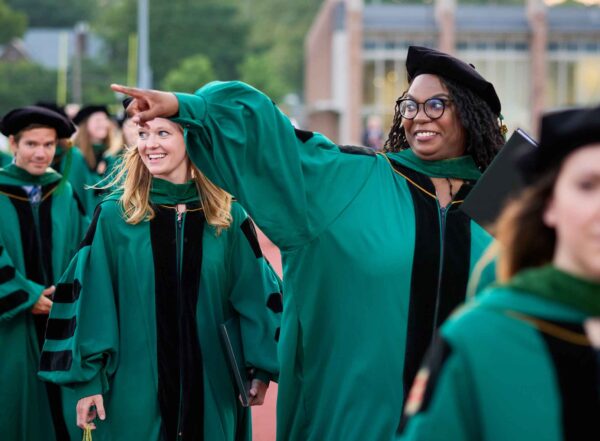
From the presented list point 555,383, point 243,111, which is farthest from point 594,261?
point 243,111

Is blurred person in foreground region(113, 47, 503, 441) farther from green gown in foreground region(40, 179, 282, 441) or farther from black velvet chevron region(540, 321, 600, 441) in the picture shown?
black velvet chevron region(540, 321, 600, 441)

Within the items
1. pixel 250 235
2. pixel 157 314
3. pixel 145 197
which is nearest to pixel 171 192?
pixel 145 197

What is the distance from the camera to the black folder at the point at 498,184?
158 inches

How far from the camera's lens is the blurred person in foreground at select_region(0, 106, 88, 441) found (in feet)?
22.6

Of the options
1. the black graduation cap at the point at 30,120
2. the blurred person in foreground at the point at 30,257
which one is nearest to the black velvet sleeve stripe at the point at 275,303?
the blurred person in foreground at the point at 30,257

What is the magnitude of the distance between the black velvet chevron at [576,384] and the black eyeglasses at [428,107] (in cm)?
228

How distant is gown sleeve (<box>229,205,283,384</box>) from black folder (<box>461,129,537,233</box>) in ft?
5.86

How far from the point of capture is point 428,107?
461 centimetres

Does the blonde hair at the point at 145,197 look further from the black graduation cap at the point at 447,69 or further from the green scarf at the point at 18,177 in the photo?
the green scarf at the point at 18,177

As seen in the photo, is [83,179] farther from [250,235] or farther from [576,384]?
[576,384]

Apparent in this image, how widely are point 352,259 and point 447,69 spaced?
33.7 inches

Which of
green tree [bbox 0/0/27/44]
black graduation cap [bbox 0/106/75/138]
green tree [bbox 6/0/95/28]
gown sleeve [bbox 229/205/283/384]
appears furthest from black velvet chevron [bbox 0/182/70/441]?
green tree [bbox 6/0/95/28]

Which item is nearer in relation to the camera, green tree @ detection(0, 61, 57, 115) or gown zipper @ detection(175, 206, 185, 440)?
gown zipper @ detection(175, 206, 185, 440)

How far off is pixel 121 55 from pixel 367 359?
81.0 metres
